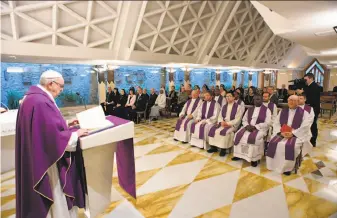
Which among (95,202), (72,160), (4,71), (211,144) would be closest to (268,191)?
(211,144)

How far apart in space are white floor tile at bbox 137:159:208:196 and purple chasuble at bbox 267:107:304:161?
1.16m

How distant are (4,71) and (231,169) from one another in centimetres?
960

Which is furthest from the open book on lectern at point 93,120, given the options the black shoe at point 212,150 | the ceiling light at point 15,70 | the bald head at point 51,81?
the ceiling light at point 15,70

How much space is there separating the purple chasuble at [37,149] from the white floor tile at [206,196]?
133cm

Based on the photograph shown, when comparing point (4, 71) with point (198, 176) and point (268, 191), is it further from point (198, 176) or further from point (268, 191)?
point (268, 191)

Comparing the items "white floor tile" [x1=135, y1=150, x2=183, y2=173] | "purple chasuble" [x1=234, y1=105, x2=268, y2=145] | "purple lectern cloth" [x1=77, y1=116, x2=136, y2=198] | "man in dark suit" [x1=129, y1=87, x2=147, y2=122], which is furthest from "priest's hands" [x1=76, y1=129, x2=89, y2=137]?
"man in dark suit" [x1=129, y1=87, x2=147, y2=122]

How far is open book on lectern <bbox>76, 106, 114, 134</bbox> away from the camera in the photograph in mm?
1802

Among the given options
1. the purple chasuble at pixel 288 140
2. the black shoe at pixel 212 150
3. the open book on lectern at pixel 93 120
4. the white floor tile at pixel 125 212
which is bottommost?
the white floor tile at pixel 125 212

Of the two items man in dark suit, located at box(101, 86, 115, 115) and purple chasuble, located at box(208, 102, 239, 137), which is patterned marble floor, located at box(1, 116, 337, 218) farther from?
man in dark suit, located at box(101, 86, 115, 115)

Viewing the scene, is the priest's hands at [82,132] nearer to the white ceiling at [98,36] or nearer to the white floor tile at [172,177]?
the white ceiling at [98,36]

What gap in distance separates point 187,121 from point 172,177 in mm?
1859

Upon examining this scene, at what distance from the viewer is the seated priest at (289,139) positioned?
10.8 ft

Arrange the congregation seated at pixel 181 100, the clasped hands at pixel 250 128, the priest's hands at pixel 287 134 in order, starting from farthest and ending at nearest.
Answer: the congregation seated at pixel 181 100
the clasped hands at pixel 250 128
the priest's hands at pixel 287 134

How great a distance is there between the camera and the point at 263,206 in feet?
8.20
